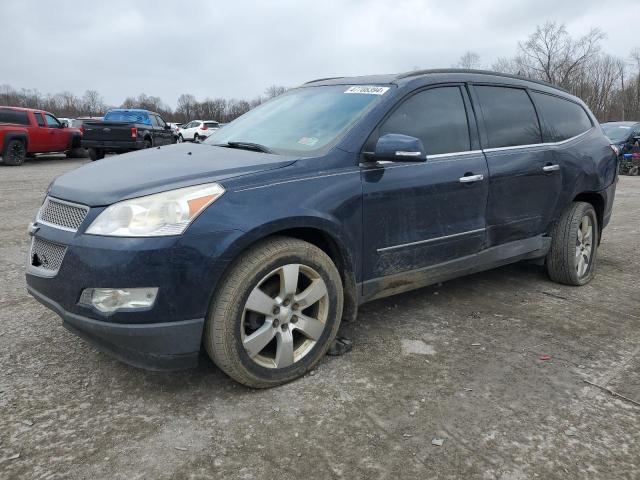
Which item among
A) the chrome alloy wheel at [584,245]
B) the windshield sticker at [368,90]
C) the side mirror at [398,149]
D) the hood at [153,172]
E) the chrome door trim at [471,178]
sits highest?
the windshield sticker at [368,90]

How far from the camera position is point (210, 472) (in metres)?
2.11

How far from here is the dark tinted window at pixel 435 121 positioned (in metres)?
3.28

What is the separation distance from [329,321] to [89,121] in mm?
15767

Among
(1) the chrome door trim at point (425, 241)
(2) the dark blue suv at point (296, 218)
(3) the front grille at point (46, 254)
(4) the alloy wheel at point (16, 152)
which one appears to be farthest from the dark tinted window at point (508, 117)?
(4) the alloy wheel at point (16, 152)

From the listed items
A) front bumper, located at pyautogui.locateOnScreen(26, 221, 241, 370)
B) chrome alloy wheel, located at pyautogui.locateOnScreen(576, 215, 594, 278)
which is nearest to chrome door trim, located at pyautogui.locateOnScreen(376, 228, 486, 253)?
front bumper, located at pyautogui.locateOnScreen(26, 221, 241, 370)

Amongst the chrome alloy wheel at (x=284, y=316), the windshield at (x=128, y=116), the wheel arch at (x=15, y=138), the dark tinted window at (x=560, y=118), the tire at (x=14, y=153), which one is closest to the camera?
the chrome alloy wheel at (x=284, y=316)

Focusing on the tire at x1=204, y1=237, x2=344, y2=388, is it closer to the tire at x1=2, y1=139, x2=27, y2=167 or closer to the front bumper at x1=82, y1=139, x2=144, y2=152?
the front bumper at x1=82, y1=139, x2=144, y2=152

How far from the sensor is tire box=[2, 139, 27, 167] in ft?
50.3

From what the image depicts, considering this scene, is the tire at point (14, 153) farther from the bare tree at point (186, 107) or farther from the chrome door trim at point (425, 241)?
the bare tree at point (186, 107)

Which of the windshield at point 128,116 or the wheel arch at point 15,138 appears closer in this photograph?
the wheel arch at point 15,138

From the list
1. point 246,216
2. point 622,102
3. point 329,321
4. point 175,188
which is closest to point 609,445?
point 329,321

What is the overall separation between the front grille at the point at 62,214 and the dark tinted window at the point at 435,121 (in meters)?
1.73

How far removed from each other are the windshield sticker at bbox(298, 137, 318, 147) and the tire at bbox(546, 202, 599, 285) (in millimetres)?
2388

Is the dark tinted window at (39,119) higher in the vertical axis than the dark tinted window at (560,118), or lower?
higher
